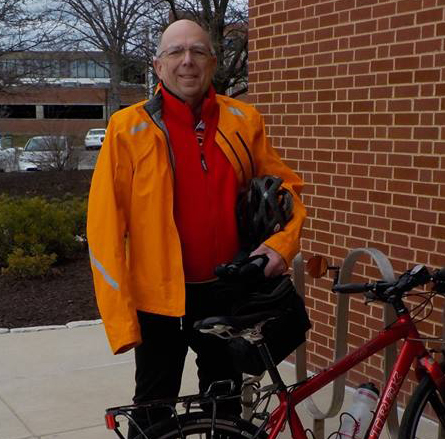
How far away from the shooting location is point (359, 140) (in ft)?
15.2

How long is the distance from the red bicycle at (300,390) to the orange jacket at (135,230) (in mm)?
294

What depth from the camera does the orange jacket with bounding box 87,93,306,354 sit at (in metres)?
2.70

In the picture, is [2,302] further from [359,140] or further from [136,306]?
[136,306]

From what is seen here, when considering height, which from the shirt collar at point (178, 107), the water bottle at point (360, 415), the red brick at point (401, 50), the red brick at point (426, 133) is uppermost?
the red brick at point (401, 50)

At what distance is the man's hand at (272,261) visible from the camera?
2789 mm

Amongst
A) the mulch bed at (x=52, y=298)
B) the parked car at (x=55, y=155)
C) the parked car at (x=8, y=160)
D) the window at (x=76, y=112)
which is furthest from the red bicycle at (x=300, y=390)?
the window at (x=76, y=112)

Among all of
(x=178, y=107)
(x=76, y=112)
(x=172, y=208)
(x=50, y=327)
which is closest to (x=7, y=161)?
(x=50, y=327)

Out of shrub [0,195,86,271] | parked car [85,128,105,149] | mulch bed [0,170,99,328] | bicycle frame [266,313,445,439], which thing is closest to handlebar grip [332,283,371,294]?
bicycle frame [266,313,445,439]

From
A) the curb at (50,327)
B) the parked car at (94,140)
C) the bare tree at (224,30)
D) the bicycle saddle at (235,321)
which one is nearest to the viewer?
the bicycle saddle at (235,321)

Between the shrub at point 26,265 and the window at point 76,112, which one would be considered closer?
the shrub at point 26,265

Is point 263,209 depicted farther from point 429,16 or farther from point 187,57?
point 429,16

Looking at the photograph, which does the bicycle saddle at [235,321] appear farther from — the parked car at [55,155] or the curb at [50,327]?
the parked car at [55,155]

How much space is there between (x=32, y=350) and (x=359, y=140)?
2944mm

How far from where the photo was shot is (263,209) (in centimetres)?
285
